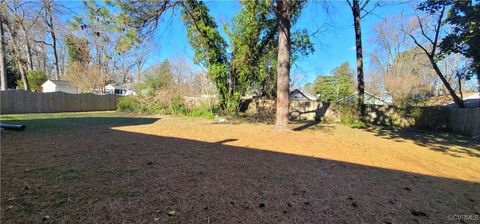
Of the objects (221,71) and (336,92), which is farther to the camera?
(336,92)

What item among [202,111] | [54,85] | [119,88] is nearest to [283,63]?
[202,111]

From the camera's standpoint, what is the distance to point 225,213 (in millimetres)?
2303

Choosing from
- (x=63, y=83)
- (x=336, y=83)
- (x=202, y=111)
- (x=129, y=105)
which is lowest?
(x=202, y=111)

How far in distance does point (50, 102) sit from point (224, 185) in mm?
17915

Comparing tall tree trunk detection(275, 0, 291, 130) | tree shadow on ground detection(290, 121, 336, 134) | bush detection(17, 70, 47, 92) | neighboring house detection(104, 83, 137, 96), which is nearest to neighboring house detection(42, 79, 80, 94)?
bush detection(17, 70, 47, 92)

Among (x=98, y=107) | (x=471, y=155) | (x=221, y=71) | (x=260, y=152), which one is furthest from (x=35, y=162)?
(x=98, y=107)

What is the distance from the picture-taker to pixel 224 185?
3.05m

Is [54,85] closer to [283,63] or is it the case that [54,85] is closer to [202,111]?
[202,111]

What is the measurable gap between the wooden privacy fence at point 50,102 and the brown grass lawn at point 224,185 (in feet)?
38.5

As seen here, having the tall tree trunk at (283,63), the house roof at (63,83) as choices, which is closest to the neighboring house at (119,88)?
the house roof at (63,83)

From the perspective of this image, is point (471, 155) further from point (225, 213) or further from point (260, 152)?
point (225, 213)

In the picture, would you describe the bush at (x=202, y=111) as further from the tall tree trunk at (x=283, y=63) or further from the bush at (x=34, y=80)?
the bush at (x=34, y=80)

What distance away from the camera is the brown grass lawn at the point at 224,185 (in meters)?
2.27

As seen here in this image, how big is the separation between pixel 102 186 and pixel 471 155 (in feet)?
25.8
